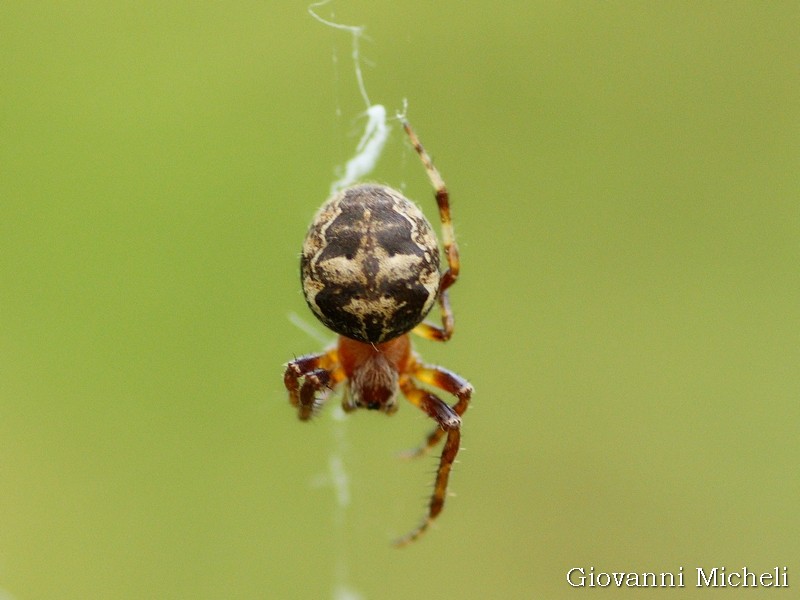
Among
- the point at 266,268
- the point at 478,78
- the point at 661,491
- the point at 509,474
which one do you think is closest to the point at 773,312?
the point at 661,491

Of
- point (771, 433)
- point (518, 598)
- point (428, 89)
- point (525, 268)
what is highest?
point (428, 89)

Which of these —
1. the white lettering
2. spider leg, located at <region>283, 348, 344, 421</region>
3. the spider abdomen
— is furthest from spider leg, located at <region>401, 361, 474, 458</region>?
the white lettering

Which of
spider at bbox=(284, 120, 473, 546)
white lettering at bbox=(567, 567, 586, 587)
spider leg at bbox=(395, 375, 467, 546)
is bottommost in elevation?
white lettering at bbox=(567, 567, 586, 587)

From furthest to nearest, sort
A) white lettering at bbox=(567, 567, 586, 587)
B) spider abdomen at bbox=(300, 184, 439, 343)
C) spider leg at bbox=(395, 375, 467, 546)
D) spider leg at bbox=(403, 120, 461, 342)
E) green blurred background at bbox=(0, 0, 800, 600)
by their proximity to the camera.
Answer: green blurred background at bbox=(0, 0, 800, 600) → white lettering at bbox=(567, 567, 586, 587) → spider leg at bbox=(395, 375, 467, 546) → spider leg at bbox=(403, 120, 461, 342) → spider abdomen at bbox=(300, 184, 439, 343)

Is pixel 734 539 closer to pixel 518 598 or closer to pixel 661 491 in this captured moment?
pixel 661 491

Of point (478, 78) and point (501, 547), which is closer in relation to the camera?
point (501, 547)

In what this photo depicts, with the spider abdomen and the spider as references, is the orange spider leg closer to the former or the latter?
the spider

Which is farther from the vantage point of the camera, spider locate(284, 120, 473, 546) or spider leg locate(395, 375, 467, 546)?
spider leg locate(395, 375, 467, 546)

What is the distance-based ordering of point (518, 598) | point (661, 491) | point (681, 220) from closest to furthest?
point (518, 598) → point (661, 491) → point (681, 220)
